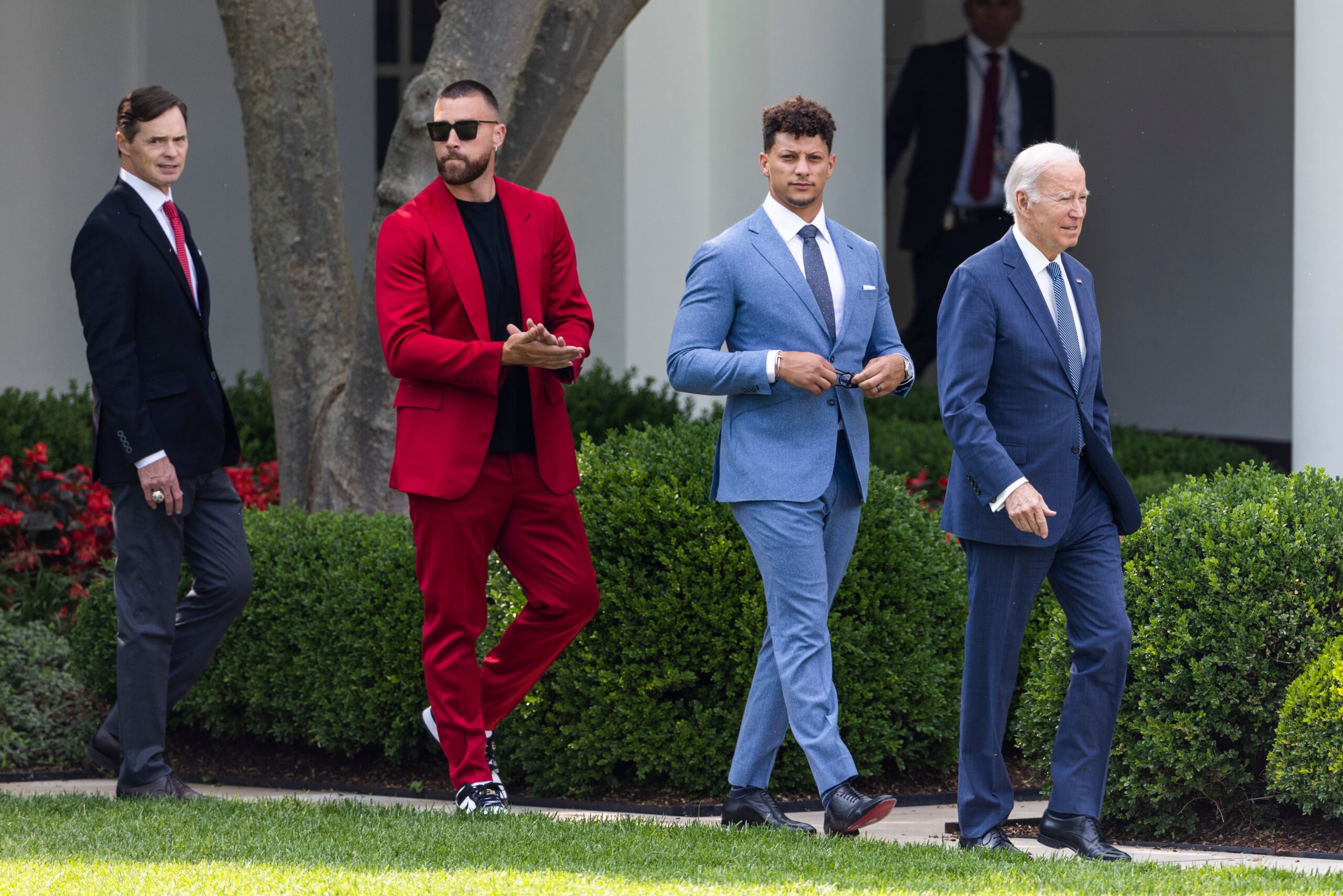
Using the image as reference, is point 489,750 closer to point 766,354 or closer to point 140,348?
point 766,354

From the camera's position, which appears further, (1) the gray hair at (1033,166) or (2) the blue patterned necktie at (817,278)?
(2) the blue patterned necktie at (817,278)

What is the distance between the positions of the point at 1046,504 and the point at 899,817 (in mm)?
1695

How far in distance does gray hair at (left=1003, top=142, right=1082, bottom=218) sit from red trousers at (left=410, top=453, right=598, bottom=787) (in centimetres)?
171

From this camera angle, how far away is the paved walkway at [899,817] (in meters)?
4.89

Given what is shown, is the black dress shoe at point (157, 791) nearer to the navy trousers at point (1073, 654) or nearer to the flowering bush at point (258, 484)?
the navy trousers at point (1073, 654)

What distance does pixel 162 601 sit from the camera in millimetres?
5566

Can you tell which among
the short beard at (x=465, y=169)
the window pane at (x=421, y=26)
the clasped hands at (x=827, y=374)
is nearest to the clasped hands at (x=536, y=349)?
the short beard at (x=465, y=169)

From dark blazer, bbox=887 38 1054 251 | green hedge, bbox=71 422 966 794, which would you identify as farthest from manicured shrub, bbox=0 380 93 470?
dark blazer, bbox=887 38 1054 251

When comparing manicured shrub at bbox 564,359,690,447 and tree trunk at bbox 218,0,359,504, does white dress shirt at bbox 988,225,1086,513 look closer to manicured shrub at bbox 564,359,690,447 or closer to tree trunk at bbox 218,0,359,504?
tree trunk at bbox 218,0,359,504

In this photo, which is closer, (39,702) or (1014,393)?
(1014,393)

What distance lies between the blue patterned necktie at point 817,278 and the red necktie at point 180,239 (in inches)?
85.4

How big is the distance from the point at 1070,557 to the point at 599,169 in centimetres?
722

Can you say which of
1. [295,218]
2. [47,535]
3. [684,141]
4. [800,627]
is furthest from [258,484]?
[800,627]

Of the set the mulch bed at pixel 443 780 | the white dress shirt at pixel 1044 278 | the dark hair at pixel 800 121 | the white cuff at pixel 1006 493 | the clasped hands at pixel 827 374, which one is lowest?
the mulch bed at pixel 443 780
